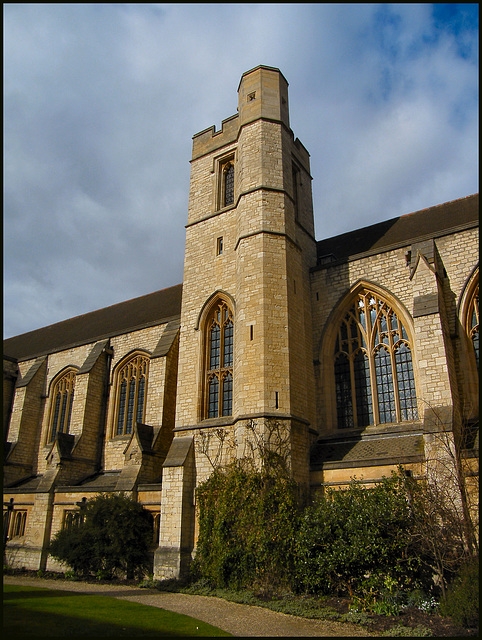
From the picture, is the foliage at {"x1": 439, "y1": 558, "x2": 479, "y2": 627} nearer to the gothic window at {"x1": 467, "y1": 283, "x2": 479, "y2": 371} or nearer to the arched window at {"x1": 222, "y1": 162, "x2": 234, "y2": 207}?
the gothic window at {"x1": 467, "y1": 283, "x2": 479, "y2": 371}

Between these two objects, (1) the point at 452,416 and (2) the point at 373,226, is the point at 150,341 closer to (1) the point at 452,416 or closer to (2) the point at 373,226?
(2) the point at 373,226

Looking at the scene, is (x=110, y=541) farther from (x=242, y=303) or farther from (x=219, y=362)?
(x=242, y=303)

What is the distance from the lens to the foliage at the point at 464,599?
8227 mm

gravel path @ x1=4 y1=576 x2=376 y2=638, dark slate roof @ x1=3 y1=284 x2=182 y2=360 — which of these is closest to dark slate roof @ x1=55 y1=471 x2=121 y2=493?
gravel path @ x1=4 y1=576 x2=376 y2=638

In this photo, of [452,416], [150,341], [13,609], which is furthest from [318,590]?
[150,341]

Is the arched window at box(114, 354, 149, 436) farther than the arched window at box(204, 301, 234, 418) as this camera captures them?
Yes

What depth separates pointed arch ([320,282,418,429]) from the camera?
14.6 m

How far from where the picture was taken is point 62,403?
23.9 m

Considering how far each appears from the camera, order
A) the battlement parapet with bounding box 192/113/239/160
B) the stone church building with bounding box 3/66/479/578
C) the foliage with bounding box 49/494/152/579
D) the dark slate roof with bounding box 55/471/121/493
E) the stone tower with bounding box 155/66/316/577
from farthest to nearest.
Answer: the battlement parapet with bounding box 192/113/239/160, the dark slate roof with bounding box 55/471/121/493, the foliage with bounding box 49/494/152/579, the stone tower with bounding box 155/66/316/577, the stone church building with bounding box 3/66/479/578

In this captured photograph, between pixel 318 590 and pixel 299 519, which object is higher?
pixel 299 519

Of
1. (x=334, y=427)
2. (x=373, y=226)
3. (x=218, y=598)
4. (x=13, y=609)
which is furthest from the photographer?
(x=373, y=226)

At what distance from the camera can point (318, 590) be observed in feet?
35.2

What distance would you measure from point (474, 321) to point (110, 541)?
12.5m

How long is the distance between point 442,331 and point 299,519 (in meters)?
6.12
